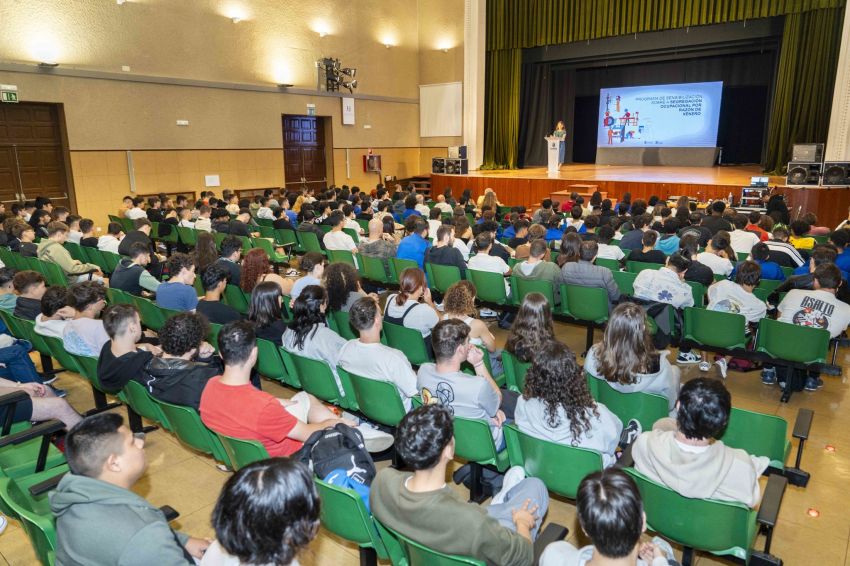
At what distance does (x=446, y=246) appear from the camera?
6117 mm

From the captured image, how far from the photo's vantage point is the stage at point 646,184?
11547mm

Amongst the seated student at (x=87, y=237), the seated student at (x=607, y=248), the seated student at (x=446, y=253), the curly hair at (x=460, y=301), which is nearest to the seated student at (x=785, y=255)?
the seated student at (x=607, y=248)

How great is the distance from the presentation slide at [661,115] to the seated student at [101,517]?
59.1ft

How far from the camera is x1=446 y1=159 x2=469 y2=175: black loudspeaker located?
16938mm

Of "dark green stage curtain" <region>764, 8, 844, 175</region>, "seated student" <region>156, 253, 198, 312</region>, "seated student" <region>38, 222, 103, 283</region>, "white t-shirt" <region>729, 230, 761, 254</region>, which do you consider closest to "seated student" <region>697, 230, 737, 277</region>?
"white t-shirt" <region>729, 230, 761, 254</region>

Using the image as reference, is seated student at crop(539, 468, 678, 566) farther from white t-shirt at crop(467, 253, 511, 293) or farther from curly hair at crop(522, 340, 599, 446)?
white t-shirt at crop(467, 253, 511, 293)

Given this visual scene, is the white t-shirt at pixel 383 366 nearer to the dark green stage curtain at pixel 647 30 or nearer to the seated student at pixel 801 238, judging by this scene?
the seated student at pixel 801 238

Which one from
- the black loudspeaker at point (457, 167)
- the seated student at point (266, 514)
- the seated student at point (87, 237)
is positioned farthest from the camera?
the black loudspeaker at point (457, 167)

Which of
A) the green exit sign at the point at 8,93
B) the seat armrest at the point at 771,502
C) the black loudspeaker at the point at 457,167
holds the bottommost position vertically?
the seat armrest at the point at 771,502

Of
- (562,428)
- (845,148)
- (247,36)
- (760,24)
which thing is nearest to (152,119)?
(247,36)

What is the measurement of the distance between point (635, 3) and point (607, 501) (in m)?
15.7

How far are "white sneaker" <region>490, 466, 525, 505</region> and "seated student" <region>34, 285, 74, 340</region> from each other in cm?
325

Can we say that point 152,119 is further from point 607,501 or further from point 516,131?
point 607,501

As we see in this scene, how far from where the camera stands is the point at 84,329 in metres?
3.86
